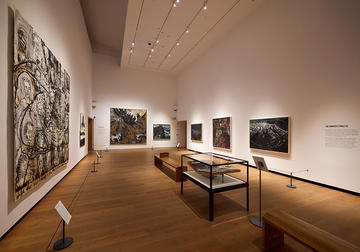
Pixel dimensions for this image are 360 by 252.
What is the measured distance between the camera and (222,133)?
9.00 m

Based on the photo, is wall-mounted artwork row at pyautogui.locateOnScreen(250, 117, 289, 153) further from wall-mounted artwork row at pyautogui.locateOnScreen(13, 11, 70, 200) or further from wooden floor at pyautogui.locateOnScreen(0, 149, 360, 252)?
wall-mounted artwork row at pyautogui.locateOnScreen(13, 11, 70, 200)

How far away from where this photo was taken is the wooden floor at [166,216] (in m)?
2.33

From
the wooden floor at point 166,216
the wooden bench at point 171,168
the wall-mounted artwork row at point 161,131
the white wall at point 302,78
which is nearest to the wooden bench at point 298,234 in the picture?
the wooden floor at point 166,216

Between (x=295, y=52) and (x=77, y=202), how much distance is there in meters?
7.94

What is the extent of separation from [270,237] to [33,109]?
468 cm

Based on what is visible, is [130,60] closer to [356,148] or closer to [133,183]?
[133,183]

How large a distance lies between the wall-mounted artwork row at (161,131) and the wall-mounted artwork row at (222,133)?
6319 mm

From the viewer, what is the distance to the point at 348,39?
4.24 m

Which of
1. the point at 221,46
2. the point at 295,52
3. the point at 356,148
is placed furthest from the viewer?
the point at 221,46

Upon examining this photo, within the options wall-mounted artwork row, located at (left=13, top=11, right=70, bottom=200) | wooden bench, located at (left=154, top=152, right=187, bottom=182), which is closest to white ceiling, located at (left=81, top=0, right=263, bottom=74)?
wall-mounted artwork row, located at (left=13, top=11, right=70, bottom=200)

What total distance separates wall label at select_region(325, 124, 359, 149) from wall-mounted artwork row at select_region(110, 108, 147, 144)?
12.2 m

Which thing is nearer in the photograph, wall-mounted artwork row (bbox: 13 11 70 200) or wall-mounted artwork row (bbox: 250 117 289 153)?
wall-mounted artwork row (bbox: 13 11 70 200)

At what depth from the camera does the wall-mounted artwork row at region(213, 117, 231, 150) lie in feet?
27.9

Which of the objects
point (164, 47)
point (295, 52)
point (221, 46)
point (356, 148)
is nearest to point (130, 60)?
point (164, 47)
